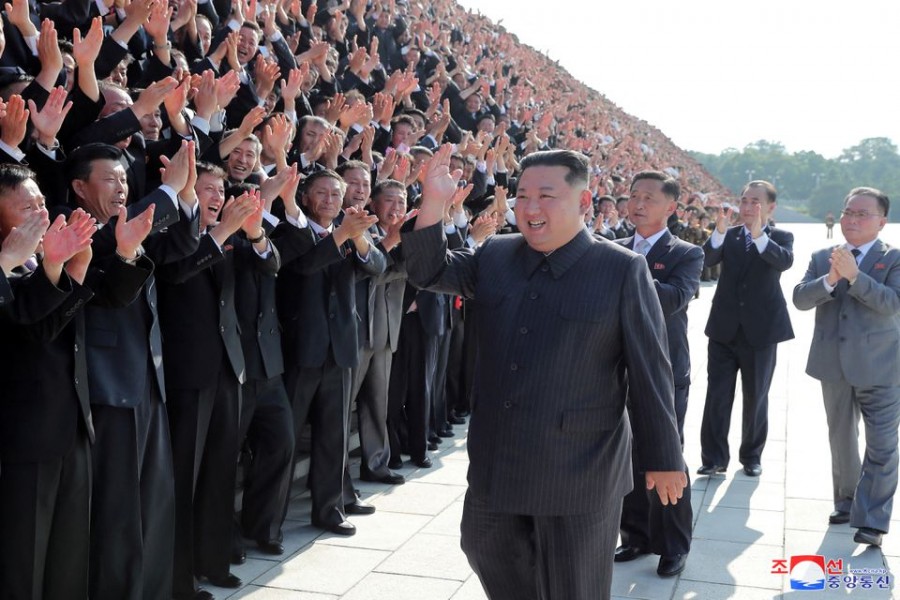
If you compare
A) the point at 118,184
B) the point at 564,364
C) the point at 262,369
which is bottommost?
the point at 262,369

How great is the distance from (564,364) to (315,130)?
12.1 ft

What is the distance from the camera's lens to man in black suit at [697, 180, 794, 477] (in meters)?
6.47

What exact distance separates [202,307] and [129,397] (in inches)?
29.0

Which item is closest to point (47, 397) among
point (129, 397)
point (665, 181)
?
point (129, 397)

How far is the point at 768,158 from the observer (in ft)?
363

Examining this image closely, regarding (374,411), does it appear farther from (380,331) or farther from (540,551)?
(540,551)

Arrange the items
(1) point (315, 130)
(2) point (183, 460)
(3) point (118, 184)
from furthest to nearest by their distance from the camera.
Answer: (1) point (315, 130) < (2) point (183, 460) < (3) point (118, 184)

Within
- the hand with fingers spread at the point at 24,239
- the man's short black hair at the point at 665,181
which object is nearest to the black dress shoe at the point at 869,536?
the man's short black hair at the point at 665,181

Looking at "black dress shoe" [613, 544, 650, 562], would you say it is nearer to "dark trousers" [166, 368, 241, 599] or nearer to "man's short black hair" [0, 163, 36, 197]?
"dark trousers" [166, 368, 241, 599]

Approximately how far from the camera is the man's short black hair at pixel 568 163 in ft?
9.66

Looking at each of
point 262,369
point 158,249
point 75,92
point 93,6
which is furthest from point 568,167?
point 93,6

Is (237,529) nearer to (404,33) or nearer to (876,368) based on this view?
(876,368)

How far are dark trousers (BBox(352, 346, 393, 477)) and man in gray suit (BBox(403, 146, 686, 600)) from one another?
3092 mm

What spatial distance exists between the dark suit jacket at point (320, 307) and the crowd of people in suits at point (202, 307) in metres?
0.01
